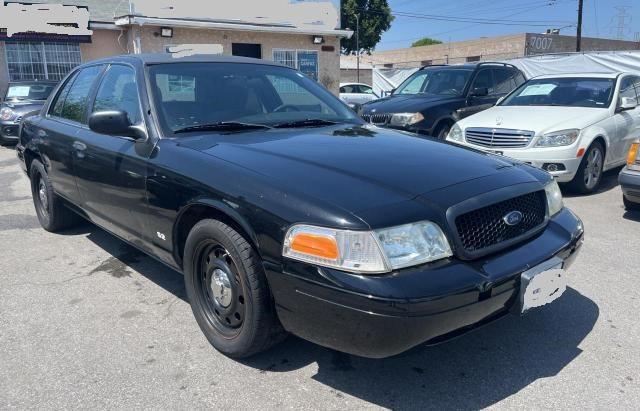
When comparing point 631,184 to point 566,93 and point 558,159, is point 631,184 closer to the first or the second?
point 558,159

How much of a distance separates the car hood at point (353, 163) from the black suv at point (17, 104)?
1019 centimetres

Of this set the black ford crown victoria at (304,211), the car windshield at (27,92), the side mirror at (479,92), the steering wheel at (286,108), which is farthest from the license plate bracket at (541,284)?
the car windshield at (27,92)

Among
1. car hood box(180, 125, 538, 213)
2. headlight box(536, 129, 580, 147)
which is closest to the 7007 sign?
headlight box(536, 129, 580, 147)

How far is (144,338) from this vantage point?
3150 mm

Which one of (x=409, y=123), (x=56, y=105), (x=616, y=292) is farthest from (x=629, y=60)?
(x=56, y=105)

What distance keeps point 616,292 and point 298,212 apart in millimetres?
2603

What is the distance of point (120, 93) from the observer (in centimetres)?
378

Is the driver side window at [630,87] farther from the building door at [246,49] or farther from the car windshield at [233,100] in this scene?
the building door at [246,49]

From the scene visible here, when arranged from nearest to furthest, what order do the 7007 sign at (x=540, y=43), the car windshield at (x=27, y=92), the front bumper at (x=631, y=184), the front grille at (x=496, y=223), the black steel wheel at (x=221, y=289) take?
the front grille at (x=496, y=223), the black steel wheel at (x=221, y=289), the front bumper at (x=631, y=184), the car windshield at (x=27, y=92), the 7007 sign at (x=540, y=43)

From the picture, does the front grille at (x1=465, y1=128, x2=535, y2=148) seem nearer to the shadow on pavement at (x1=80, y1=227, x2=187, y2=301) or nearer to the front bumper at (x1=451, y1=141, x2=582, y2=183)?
the front bumper at (x1=451, y1=141, x2=582, y2=183)

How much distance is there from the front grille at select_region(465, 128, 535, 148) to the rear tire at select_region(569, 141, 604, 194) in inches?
29.6

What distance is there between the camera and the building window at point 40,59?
16484 mm

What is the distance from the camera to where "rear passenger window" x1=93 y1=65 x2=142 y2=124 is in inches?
138

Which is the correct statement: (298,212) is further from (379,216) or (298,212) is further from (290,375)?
(290,375)
